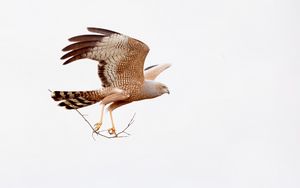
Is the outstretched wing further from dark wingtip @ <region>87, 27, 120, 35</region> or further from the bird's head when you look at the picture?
the bird's head

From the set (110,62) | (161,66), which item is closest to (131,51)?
(110,62)

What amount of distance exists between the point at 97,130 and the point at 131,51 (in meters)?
1.90

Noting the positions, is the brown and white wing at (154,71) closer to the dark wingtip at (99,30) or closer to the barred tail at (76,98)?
the barred tail at (76,98)

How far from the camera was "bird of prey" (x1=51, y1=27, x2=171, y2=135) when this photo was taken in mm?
A: 20766

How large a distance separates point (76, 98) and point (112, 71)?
1005mm

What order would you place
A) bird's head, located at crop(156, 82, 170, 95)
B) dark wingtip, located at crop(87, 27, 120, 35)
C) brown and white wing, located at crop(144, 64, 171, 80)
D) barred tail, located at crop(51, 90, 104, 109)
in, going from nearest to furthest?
dark wingtip, located at crop(87, 27, 120, 35) → barred tail, located at crop(51, 90, 104, 109) → bird's head, located at crop(156, 82, 170, 95) → brown and white wing, located at crop(144, 64, 171, 80)

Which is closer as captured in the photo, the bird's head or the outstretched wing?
the outstretched wing

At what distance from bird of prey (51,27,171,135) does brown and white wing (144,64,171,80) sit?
6.43ft

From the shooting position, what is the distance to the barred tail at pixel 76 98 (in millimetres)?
21047

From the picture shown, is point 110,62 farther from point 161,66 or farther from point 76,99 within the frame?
point 161,66

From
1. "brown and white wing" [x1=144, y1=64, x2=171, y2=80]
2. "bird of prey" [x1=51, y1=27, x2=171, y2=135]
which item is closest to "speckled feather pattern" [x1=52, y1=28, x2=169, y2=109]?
"bird of prey" [x1=51, y1=27, x2=171, y2=135]

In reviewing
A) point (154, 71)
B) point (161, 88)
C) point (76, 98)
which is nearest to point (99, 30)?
point (76, 98)

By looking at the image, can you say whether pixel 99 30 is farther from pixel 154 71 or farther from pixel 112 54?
pixel 154 71

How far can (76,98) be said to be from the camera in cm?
2112
